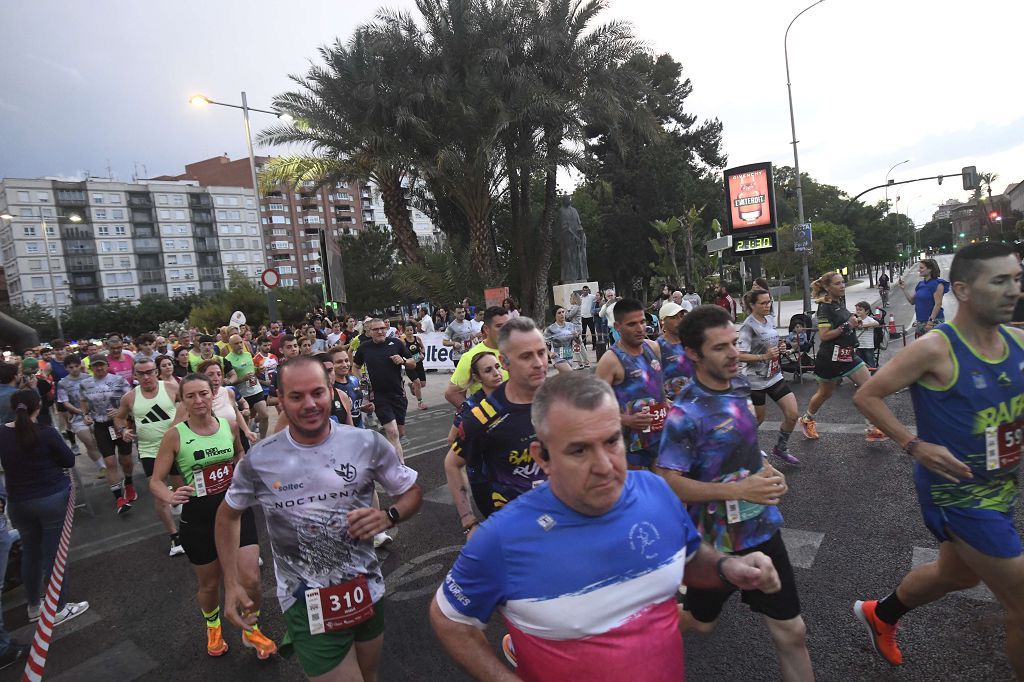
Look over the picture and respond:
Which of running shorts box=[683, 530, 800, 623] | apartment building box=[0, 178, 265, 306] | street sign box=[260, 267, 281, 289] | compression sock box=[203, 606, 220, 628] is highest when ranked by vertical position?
apartment building box=[0, 178, 265, 306]

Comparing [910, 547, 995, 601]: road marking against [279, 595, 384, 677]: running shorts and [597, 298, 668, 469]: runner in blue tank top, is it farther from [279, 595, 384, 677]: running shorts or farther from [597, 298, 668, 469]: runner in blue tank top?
[279, 595, 384, 677]: running shorts

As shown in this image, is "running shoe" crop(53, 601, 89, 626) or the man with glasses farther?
the man with glasses

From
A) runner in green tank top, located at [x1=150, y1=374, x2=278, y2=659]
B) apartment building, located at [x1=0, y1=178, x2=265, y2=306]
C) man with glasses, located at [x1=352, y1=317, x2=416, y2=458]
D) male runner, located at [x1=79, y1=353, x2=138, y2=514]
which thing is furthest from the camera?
apartment building, located at [x1=0, y1=178, x2=265, y2=306]

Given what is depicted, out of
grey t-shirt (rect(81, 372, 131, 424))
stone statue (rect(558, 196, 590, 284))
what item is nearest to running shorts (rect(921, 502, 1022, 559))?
grey t-shirt (rect(81, 372, 131, 424))

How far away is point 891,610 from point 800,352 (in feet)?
28.5

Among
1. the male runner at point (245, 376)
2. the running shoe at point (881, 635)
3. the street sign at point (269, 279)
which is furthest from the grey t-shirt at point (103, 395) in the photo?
the running shoe at point (881, 635)

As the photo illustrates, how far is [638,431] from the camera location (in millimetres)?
4113

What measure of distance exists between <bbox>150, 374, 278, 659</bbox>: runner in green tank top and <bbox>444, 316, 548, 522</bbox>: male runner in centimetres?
153

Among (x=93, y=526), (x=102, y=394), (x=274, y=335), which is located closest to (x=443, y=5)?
(x=274, y=335)

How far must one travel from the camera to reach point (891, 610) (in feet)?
9.92

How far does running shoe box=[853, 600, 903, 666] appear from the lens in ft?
9.94

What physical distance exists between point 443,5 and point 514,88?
3608 mm

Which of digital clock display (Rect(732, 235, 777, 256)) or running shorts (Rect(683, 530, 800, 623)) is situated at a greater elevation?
digital clock display (Rect(732, 235, 777, 256))

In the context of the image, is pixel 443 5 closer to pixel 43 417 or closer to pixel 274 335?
pixel 274 335
